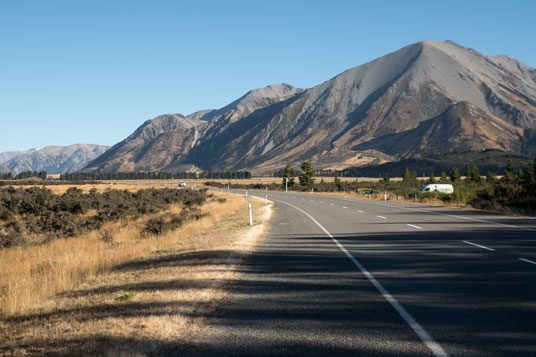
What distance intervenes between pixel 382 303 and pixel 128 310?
12.4 feet

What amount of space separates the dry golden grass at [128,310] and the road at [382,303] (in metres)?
0.49

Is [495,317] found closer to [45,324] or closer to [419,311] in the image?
[419,311]

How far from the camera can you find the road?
533 centimetres

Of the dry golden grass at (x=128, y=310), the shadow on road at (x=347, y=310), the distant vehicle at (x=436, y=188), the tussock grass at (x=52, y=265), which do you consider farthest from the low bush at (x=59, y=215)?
the distant vehicle at (x=436, y=188)

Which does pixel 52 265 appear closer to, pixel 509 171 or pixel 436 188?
pixel 436 188

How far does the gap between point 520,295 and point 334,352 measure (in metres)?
3.95

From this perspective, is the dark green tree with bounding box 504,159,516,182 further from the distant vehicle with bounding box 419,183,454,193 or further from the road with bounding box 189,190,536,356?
the road with bounding box 189,190,536,356

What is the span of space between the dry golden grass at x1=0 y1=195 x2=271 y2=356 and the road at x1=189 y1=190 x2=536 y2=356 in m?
0.49

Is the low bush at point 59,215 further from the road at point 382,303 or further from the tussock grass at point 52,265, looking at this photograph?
the road at point 382,303

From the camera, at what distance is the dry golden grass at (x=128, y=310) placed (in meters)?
5.45

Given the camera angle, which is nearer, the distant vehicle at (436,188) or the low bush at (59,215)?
the low bush at (59,215)

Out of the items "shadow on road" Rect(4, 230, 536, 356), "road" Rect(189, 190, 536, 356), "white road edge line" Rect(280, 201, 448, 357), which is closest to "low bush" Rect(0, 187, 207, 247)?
"shadow on road" Rect(4, 230, 536, 356)

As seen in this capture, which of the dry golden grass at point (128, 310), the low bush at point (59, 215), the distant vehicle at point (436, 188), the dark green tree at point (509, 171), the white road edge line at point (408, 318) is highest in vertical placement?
the dark green tree at point (509, 171)

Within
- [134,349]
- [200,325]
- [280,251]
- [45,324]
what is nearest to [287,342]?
[200,325]
